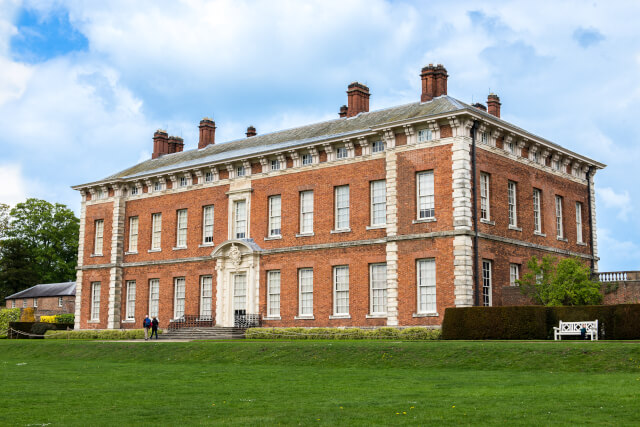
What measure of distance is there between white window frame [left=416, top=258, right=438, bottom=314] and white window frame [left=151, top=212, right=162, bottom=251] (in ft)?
56.2

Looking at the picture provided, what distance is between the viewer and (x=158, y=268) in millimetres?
41906

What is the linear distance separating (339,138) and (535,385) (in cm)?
2129

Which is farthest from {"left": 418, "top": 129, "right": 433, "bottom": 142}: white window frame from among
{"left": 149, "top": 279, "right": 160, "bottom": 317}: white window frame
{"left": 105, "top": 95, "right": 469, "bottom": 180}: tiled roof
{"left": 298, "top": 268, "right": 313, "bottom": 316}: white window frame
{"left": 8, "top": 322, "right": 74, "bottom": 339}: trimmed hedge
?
{"left": 8, "top": 322, "right": 74, "bottom": 339}: trimmed hedge

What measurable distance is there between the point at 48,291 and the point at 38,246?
759 cm

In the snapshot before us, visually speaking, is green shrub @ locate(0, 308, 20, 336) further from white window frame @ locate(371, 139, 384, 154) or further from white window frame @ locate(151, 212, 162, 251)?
white window frame @ locate(371, 139, 384, 154)

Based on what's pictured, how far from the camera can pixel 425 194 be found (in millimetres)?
31625

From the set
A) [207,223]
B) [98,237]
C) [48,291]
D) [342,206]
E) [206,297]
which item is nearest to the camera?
[342,206]

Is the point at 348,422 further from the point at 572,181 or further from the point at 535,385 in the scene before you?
the point at 572,181

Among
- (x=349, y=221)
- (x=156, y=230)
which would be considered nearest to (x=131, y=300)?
(x=156, y=230)

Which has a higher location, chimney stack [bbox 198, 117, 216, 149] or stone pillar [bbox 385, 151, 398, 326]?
chimney stack [bbox 198, 117, 216, 149]

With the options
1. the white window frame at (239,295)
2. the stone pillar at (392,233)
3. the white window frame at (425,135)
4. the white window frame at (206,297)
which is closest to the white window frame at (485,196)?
the white window frame at (425,135)

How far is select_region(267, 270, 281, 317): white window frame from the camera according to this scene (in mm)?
36531

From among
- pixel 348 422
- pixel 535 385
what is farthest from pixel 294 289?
pixel 348 422

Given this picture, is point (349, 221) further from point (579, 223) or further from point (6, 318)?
point (6, 318)
